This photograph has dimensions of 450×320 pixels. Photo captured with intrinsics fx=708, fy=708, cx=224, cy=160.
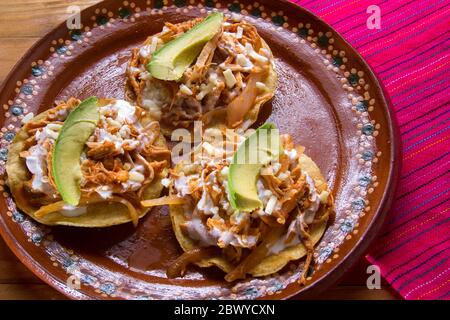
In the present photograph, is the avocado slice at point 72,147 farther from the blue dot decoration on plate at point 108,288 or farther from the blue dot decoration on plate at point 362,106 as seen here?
the blue dot decoration on plate at point 362,106

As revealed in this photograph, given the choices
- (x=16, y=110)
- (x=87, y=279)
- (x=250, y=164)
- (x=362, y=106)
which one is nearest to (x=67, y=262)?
(x=87, y=279)

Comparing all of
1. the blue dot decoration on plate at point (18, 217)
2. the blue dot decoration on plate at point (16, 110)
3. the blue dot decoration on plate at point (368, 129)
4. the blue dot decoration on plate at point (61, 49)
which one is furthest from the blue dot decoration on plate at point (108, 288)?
the blue dot decoration on plate at point (368, 129)

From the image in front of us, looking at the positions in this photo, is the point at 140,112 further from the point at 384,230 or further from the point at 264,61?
the point at 384,230

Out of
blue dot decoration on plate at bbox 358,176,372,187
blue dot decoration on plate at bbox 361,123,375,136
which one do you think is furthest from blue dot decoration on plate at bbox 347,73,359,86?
blue dot decoration on plate at bbox 358,176,372,187

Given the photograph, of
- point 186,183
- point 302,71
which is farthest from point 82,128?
point 302,71

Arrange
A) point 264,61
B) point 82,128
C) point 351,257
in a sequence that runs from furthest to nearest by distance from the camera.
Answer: point 264,61 → point 82,128 → point 351,257

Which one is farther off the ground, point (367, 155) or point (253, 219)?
point (367, 155)

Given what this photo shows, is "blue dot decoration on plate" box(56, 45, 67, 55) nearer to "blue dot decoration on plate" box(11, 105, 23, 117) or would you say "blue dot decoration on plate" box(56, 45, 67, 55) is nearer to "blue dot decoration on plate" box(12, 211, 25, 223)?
"blue dot decoration on plate" box(11, 105, 23, 117)

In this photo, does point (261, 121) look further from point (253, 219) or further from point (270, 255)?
point (270, 255)
